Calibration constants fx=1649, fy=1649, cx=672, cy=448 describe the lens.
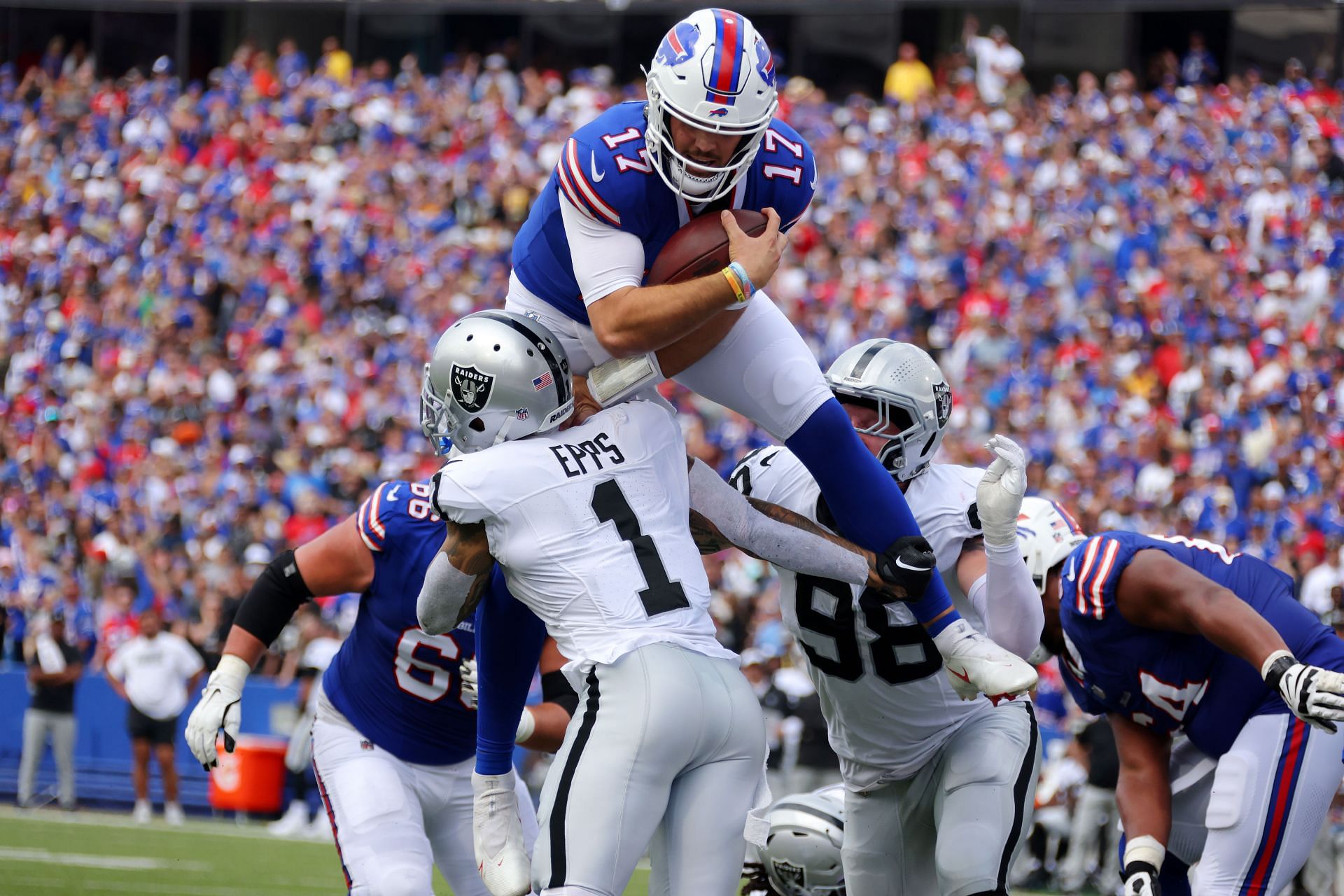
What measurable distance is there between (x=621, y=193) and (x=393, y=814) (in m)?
1.96

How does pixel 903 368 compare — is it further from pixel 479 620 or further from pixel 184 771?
pixel 184 771

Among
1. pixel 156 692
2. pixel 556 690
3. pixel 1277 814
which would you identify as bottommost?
pixel 156 692

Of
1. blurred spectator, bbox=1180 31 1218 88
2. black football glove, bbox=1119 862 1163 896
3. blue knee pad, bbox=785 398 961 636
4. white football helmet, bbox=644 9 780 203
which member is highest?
white football helmet, bbox=644 9 780 203

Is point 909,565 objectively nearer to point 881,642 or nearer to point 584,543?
point 881,642

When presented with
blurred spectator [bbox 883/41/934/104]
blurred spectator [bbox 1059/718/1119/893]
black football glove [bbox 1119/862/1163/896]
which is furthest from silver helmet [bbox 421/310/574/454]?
blurred spectator [bbox 883/41/934/104]

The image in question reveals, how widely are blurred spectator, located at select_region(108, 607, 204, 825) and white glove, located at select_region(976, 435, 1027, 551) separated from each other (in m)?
8.77

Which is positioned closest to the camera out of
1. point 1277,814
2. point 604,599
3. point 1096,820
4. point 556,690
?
point 604,599

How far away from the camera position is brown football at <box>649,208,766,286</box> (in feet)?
13.3

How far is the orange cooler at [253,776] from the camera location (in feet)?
37.7

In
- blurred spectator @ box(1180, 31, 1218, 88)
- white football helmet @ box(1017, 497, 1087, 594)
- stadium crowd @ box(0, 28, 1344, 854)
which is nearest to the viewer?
white football helmet @ box(1017, 497, 1087, 594)

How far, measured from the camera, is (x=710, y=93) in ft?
12.8

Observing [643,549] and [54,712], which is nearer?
[643,549]

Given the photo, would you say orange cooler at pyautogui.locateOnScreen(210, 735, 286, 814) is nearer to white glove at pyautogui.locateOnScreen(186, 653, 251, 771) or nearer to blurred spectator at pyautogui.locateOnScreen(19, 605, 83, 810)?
blurred spectator at pyautogui.locateOnScreen(19, 605, 83, 810)

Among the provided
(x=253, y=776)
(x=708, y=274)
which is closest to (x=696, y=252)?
(x=708, y=274)
